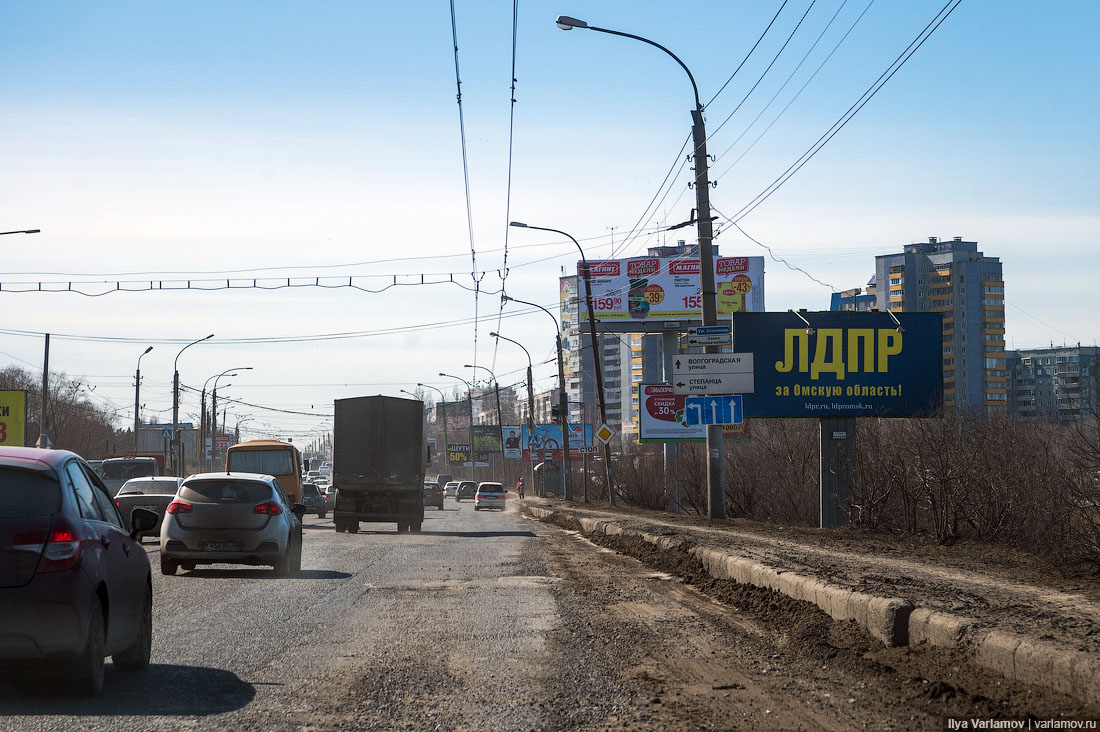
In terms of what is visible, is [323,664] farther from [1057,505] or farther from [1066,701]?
[1057,505]

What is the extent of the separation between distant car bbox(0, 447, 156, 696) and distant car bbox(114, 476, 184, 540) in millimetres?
17404

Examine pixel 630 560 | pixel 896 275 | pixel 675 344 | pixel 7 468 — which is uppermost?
pixel 896 275

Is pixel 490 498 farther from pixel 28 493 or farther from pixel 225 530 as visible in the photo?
pixel 28 493

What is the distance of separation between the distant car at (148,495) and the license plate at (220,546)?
822cm

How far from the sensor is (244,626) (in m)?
10.3

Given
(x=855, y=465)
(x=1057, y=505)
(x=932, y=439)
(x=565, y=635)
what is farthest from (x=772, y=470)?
(x=565, y=635)

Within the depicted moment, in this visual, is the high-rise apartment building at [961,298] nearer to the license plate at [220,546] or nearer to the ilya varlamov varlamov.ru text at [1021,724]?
the license plate at [220,546]

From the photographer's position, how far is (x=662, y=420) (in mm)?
57625

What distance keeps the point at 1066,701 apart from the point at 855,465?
67.5ft

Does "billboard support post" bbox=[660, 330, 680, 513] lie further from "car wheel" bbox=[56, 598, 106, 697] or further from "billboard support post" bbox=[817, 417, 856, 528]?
"car wheel" bbox=[56, 598, 106, 697]

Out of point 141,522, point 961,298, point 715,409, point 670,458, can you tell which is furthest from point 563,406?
point 961,298

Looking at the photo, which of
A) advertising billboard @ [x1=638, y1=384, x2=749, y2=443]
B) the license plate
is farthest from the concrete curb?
advertising billboard @ [x1=638, y1=384, x2=749, y2=443]

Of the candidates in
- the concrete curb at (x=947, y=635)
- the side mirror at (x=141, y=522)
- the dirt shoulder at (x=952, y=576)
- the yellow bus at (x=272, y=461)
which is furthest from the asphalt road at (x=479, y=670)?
the yellow bus at (x=272, y=461)

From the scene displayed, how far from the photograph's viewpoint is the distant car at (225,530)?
16250mm
